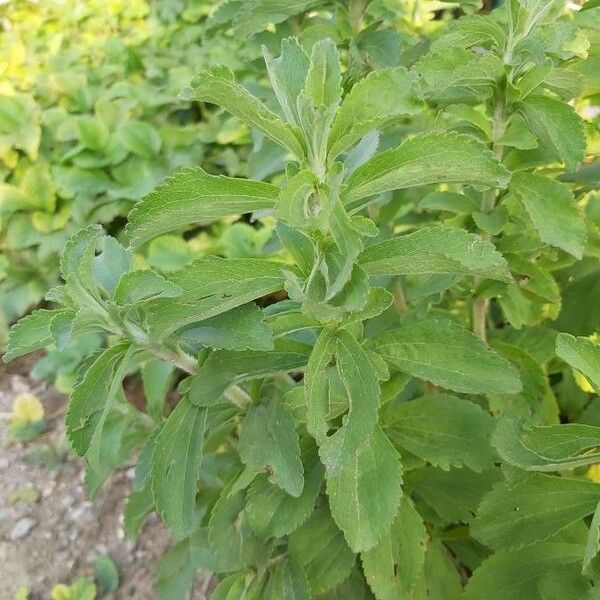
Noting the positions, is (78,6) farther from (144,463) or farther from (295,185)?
(295,185)

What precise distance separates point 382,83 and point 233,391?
1.51ft

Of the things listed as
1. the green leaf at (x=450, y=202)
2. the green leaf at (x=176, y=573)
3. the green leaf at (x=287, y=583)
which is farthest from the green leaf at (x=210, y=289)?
the green leaf at (x=176, y=573)

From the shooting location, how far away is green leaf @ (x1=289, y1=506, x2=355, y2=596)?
1.10 metres

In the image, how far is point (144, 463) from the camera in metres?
1.12

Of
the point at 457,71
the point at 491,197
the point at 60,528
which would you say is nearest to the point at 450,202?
the point at 491,197

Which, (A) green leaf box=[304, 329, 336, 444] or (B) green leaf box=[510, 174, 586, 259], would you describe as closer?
(A) green leaf box=[304, 329, 336, 444]

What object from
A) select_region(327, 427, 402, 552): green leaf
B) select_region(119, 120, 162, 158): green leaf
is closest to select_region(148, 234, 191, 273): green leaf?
select_region(119, 120, 162, 158): green leaf

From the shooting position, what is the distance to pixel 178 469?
86cm

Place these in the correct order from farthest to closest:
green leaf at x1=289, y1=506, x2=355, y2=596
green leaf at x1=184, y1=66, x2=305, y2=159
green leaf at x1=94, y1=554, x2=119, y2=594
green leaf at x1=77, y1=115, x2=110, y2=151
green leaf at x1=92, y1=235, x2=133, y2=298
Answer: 1. green leaf at x1=77, y1=115, x2=110, y2=151
2. green leaf at x1=94, y1=554, x2=119, y2=594
3. green leaf at x1=289, y1=506, x2=355, y2=596
4. green leaf at x1=92, y1=235, x2=133, y2=298
5. green leaf at x1=184, y1=66, x2=305, y2=159

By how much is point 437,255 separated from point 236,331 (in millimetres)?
238

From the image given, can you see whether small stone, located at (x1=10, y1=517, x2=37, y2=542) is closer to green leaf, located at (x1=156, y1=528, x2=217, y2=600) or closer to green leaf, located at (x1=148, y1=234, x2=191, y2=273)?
green leaf, located at (x1=156, y1=528, x2=217, y2=600)

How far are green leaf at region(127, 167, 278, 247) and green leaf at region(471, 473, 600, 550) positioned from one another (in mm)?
513

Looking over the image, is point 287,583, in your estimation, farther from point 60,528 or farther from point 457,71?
point 60,528

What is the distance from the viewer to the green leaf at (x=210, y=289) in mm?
740
